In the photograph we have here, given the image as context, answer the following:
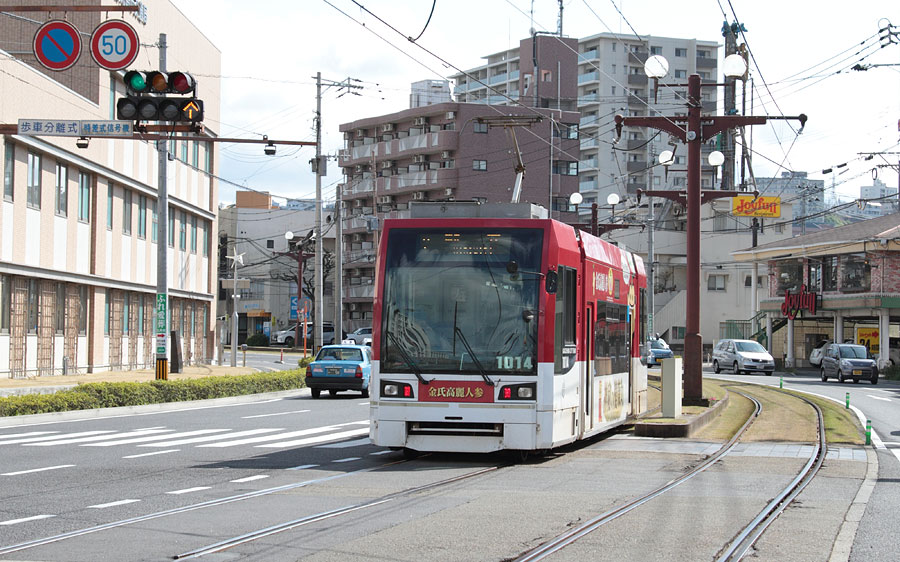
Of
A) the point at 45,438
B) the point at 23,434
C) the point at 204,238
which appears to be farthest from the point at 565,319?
the point at 204,238

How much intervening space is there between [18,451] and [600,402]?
28.8ft

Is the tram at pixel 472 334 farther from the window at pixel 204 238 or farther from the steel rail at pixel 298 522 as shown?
the window at pixel 204 238

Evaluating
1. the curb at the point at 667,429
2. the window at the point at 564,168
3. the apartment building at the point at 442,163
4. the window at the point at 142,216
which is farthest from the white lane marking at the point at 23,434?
the window at the point at 564,168

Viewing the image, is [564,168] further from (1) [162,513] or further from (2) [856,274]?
(1) [162,513]

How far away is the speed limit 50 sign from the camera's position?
17.7 metres

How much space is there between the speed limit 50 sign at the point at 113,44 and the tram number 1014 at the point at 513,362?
8539mm

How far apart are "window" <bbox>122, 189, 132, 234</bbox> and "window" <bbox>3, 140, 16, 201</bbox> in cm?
939

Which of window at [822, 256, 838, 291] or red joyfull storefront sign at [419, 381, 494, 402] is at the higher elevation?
window at [822, 256, 838, 291]

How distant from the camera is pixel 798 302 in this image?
61656 millimetres

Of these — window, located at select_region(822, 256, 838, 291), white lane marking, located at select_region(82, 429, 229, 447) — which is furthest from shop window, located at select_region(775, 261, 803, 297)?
white lane marking, located at select_region(82, 429, 229, 447)

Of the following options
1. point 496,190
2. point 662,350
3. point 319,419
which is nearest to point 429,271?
point 319,419

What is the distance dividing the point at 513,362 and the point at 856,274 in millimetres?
48952

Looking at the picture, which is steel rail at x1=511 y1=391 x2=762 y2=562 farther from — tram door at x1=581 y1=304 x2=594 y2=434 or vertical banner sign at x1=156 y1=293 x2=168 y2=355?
vertical banner sign at x1=156 y1=293 x2=168 y2=355

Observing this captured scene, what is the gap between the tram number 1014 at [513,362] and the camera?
45.0 ft
